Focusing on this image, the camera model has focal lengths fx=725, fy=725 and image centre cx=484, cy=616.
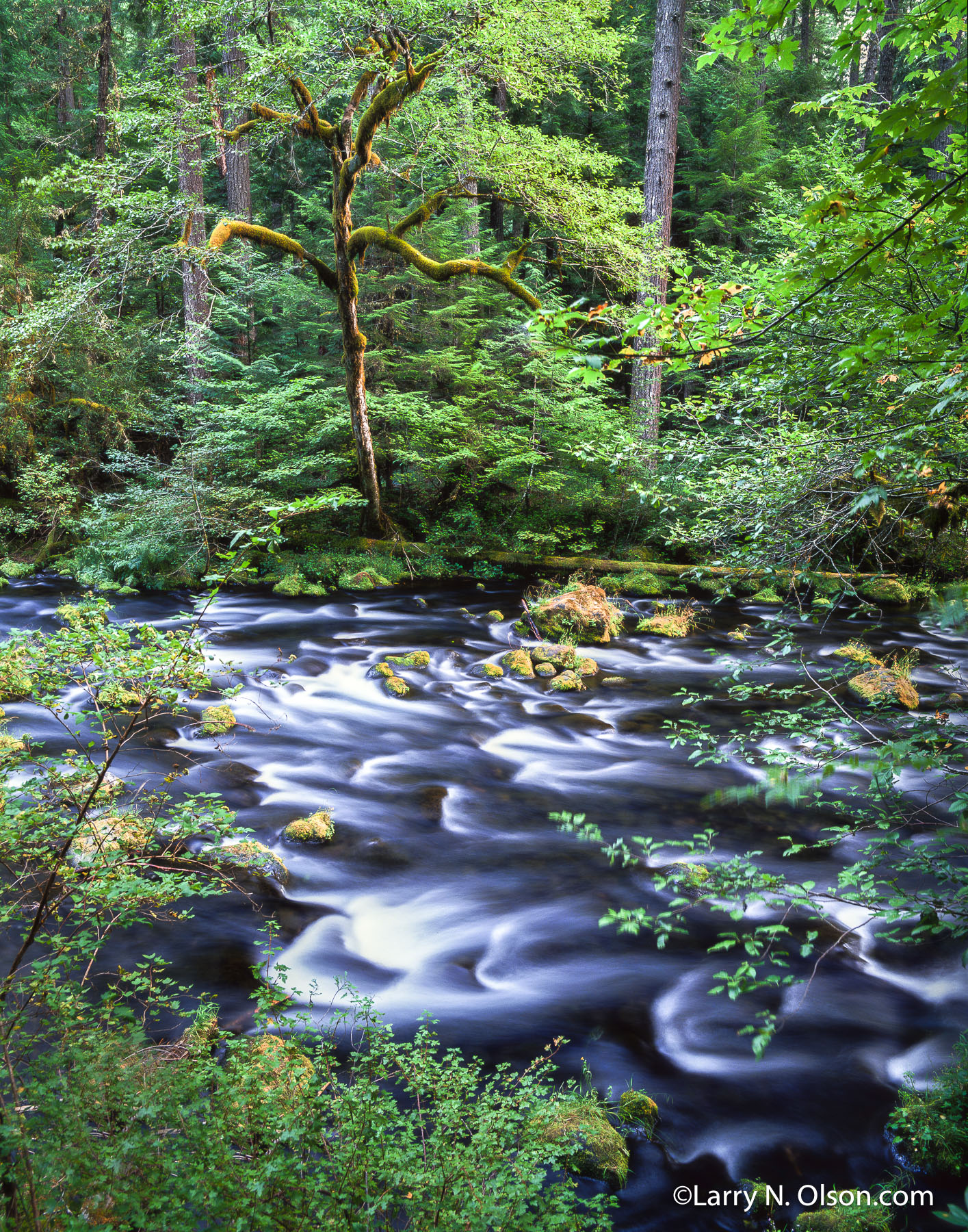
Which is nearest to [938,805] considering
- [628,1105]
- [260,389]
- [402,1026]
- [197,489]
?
[628,1105]

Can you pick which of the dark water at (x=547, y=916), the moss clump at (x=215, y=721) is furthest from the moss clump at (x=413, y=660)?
the moss clump at (x=215, y=721)

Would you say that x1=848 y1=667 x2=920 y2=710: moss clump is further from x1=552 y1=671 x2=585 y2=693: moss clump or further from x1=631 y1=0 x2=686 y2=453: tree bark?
x1=631 y1=0 x2=686 y2=453: tree bark

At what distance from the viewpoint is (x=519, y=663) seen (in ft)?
27.1

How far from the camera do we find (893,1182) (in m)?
2.83

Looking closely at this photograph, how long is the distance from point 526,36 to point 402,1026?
33.5ft

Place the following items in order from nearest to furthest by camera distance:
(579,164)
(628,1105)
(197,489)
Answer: (628,1105) < (579,164) < (197,489)

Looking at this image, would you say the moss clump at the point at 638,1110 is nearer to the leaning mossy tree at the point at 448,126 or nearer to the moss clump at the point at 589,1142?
the moss clump at the point at 589,1142

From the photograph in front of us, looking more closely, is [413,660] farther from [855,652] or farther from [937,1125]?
[937,1125]

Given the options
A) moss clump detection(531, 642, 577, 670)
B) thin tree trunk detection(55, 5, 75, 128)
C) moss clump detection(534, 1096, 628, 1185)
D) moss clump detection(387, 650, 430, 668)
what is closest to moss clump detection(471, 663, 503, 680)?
moss clump detection(531, 642, 577, 670)

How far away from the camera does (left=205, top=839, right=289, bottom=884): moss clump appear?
3.83 metres

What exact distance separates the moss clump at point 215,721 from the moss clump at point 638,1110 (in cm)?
443

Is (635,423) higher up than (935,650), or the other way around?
(635,423)

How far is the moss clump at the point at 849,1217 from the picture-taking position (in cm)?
256

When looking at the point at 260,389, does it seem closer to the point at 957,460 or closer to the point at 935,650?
the point at 935,650
